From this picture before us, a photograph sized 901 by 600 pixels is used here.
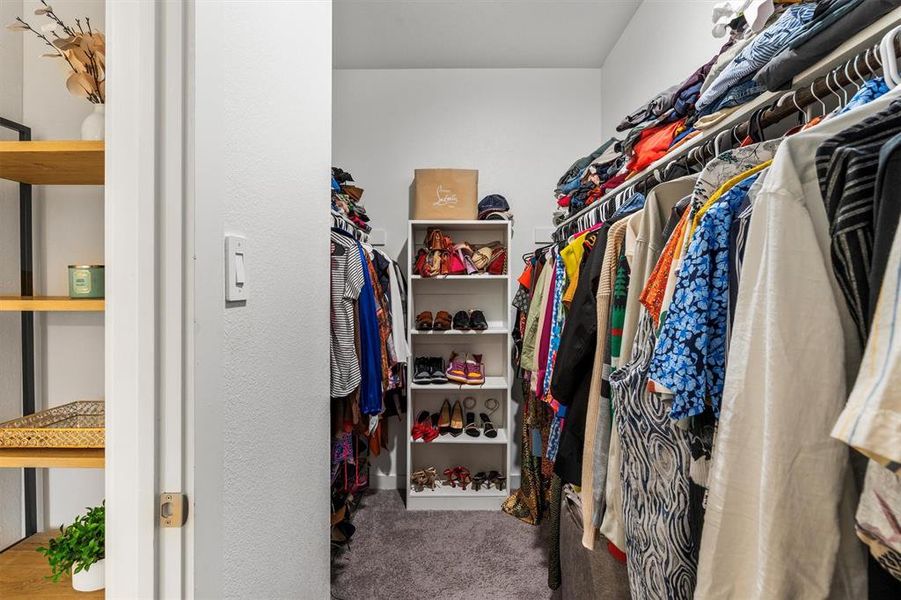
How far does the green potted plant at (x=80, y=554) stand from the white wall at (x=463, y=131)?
2.34 m

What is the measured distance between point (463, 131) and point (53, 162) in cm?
252

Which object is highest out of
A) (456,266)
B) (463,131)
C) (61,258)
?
(463,131)

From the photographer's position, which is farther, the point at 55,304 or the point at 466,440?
the point at 466,440

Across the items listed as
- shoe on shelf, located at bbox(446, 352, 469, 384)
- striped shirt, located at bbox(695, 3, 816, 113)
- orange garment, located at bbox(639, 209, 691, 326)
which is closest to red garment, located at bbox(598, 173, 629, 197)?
striped shirt, located at bbox(695, 3, 816, 113)

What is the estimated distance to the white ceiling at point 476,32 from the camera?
236 cm

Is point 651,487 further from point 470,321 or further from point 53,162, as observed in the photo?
point 470,321

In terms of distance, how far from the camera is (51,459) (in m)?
0.75

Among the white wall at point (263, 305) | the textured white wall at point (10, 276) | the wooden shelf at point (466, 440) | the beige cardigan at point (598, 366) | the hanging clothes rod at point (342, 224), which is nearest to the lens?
the white wall at point (263, 305)

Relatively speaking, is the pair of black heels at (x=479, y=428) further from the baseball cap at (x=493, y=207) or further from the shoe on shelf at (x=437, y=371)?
the baseball cap at (x=493, y=207)

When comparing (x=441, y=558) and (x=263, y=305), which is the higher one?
(x=263, y=305)

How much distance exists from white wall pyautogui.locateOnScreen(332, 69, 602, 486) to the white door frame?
7.99 ft

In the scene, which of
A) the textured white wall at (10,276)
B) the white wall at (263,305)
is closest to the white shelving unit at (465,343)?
the white wall at (263,305)

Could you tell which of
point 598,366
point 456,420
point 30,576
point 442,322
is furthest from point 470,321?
point 30,576

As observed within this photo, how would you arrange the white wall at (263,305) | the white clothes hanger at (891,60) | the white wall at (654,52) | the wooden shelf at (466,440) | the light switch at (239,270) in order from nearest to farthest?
the white clothes hanger at (891,60) < the white wall at (263,305) < the light switch at (239,270) < the white wall at (654,52) < the wooden shelf at (466,440)
